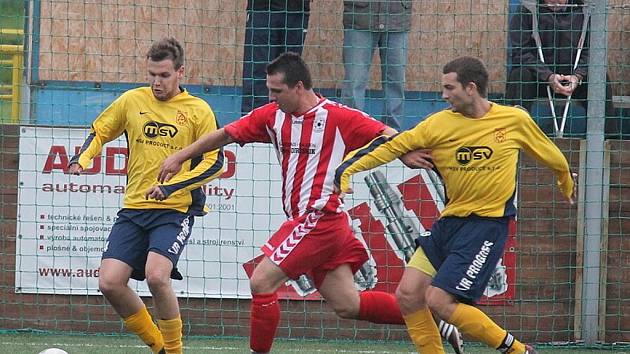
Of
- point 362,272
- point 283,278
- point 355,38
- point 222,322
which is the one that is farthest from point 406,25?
point 283,278

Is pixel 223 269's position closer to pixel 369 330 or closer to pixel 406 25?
pixel 369 330

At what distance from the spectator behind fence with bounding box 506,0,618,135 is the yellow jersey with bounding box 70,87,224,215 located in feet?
10.9

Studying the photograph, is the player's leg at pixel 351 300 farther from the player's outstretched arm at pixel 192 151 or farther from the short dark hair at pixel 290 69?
the short dark hair at pixel 290 69

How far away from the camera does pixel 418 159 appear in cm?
723

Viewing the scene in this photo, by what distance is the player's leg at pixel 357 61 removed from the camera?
1040cm

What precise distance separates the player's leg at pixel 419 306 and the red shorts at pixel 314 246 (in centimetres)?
42

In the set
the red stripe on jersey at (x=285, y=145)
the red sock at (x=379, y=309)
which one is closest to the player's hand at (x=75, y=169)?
the red stripe on jersey at (x=285, y=145)

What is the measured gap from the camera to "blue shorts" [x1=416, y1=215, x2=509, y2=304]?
7.14 m

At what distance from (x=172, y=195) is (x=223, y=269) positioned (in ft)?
7.49

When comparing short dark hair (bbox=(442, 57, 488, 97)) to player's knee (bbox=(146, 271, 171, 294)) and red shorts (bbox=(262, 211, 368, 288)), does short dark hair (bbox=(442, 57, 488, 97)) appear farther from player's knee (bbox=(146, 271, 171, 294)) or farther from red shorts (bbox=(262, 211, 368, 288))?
player's knee (bbox=(146, 271, 171, 294))

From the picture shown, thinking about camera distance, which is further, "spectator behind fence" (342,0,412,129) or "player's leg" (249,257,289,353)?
"spectator behind fence" (342,0,412,129)

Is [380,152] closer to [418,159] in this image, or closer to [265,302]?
[418,159]

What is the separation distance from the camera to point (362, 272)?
1020 centimetres

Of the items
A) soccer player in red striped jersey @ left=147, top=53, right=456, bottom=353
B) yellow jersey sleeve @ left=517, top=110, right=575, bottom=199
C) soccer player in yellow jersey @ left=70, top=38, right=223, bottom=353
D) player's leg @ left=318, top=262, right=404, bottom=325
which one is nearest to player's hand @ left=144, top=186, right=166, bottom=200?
soccer player in red striped jersey @ left=147, top=53, right=456, bottom=353
